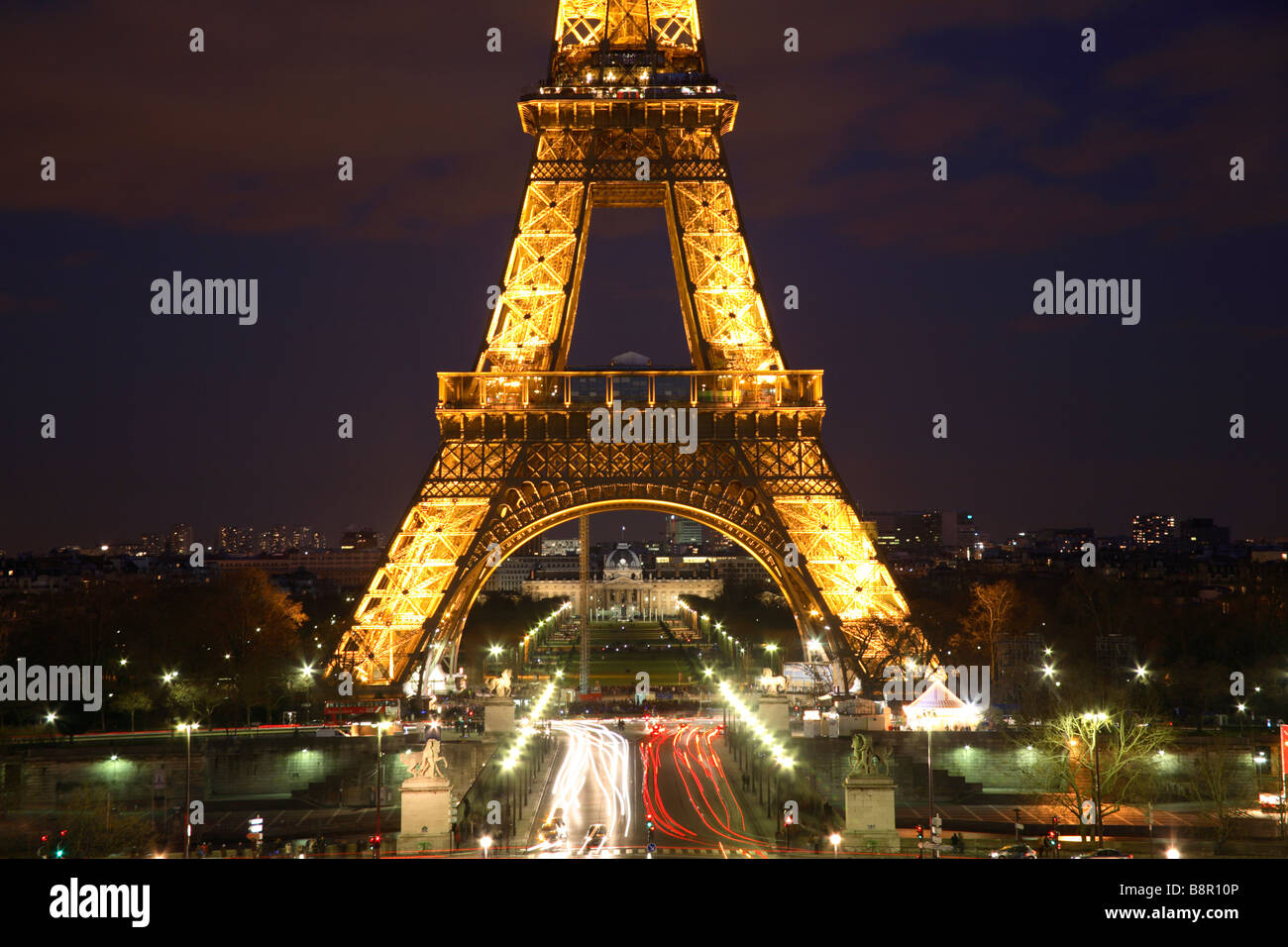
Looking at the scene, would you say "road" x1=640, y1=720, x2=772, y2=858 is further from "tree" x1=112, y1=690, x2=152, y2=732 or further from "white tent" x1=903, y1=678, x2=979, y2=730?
"tree" x1=112, y1=690, x2=152, y2=732

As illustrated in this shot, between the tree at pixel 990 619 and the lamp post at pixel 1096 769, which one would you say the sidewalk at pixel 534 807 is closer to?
the lamp post at pixel 1096 769

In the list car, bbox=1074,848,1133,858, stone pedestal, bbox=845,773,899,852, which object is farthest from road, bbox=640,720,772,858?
car, bbox=1074,848,1133,858

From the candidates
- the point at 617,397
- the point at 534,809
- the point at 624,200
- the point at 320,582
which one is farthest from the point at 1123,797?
the point at 320,582

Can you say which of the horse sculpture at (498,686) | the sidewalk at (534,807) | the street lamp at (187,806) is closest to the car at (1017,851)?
the sidewalk at (534,807)

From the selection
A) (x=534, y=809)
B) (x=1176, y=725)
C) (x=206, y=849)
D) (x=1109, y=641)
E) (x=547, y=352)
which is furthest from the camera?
(x=1109, y=641)
